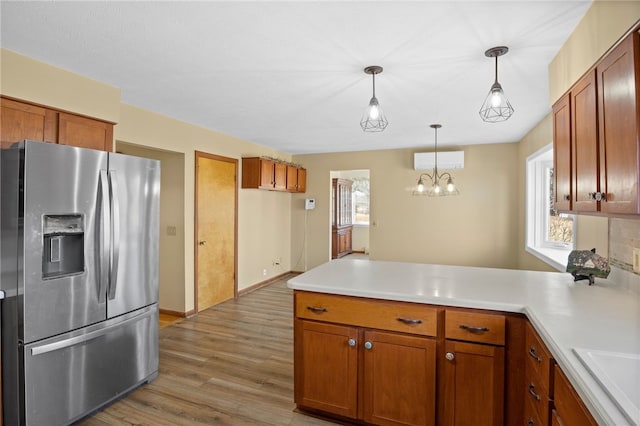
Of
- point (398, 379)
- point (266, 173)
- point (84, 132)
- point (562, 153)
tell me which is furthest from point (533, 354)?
point (266, 173)

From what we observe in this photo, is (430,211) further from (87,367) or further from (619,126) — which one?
(87,367)

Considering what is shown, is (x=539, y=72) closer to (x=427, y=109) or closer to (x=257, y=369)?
(x=427, y=109)

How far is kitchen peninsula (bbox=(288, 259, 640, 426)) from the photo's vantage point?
1485mm

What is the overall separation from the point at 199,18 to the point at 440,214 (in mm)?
5022

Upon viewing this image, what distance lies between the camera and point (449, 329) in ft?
5.99

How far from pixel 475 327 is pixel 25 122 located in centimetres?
321

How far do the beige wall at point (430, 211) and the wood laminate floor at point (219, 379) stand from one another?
8.78 ft

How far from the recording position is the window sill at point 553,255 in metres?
3.32

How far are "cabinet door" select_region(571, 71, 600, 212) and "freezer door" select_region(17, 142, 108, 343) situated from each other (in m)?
2.95

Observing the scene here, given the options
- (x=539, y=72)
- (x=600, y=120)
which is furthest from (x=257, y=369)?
(x=539, y=72)

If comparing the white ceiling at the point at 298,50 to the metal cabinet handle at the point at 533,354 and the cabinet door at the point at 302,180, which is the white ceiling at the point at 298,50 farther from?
the cabinet door at the point at 302,180

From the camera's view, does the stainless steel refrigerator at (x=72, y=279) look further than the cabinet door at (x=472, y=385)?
Yes

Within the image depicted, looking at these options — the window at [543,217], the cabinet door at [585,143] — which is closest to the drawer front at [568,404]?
the cabinet door at [585,143]

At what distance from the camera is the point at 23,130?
90.7 inches
